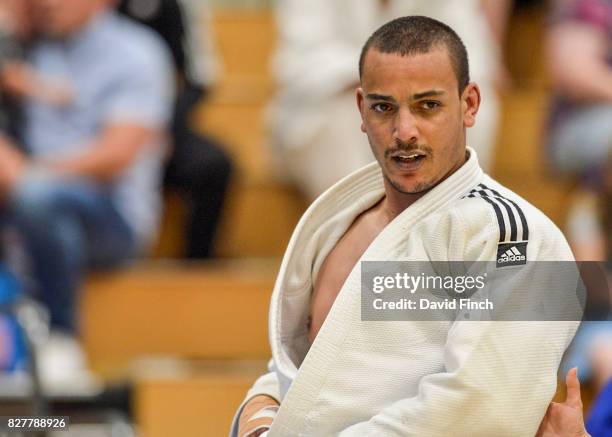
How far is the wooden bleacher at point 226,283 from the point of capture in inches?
92.7

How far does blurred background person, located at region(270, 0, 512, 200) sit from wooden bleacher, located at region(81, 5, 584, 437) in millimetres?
152

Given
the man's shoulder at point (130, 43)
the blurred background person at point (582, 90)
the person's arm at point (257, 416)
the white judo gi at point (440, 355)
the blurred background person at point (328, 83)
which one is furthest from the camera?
the man's shoulder at point (130, 43)

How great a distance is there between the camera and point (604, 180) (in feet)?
7.17

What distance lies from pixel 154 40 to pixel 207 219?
390 mm

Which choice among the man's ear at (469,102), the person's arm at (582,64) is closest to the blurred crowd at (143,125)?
the person's arm at (582,64)

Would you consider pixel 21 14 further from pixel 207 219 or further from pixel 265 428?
pixel 265 428

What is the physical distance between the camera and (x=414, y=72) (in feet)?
3.91

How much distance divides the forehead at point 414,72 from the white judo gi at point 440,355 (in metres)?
0.09

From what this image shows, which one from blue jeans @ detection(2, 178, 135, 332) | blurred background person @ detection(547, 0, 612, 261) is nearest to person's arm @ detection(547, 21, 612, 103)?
blurred background person @ detection(547, 0, 612, 261)

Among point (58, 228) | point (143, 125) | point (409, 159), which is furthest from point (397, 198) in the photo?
point (143, 125)

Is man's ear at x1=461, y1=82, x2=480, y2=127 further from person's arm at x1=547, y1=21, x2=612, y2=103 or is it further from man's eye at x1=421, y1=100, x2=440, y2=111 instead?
person's arm at x1=547, y1=21, x2=612, y2=103

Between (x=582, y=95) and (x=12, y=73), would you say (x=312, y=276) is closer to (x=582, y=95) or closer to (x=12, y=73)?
(x=582, y=95)

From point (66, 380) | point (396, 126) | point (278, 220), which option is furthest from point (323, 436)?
point (278, 220)

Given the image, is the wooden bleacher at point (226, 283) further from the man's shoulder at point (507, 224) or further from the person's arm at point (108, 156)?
the man's shoulder at point (507, 224)
